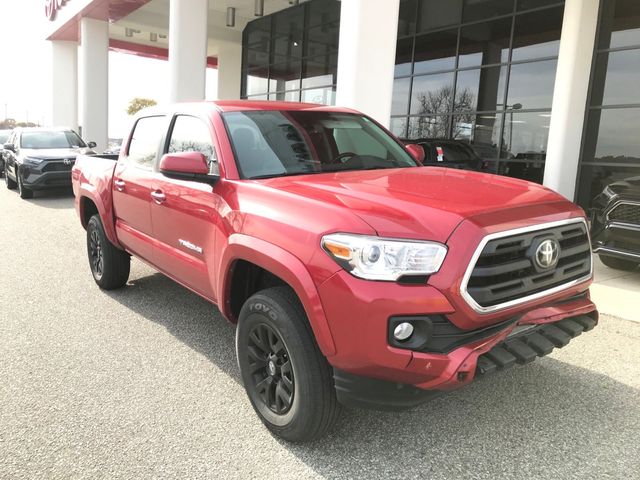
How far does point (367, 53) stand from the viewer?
711 centimetres

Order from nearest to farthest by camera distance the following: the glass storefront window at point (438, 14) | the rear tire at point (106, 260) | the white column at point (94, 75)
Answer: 1. the rear tire at point (106, 260)
2. the glass storefront window at point (438, 14)
3. the white column at point (94, 75)

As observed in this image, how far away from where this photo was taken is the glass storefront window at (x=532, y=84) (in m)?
12.0

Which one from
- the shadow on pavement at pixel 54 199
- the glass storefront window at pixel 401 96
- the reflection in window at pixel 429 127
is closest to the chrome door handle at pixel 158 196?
the shadow on pavement at pixel 54 199

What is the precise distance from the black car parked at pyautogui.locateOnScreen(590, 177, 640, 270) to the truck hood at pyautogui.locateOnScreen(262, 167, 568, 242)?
10.2 feet

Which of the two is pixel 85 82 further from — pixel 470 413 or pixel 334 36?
pixel 470 413

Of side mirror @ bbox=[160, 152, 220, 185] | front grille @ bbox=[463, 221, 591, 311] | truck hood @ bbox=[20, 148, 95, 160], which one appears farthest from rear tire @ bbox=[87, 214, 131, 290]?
truck hood @ bbox=[20, 148, 95, 160]

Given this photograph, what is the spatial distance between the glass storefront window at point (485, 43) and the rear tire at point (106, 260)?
10.6 meters

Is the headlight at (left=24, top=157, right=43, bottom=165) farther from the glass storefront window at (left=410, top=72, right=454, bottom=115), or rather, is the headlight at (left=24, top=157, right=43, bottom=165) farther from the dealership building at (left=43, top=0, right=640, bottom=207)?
the glass storefront window at (left=410, top=72, right=454, bottom=115)

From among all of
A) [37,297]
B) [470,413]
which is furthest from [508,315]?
[37,297]

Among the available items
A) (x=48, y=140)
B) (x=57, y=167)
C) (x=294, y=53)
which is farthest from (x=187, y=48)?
(x=294, y=53)

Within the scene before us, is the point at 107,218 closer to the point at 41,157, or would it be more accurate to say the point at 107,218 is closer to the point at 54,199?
the point at 41,157

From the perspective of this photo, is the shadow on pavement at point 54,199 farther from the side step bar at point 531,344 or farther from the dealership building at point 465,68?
the side step bar at point 531,344

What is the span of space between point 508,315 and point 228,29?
22.2 meters

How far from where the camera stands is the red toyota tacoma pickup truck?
240cm
